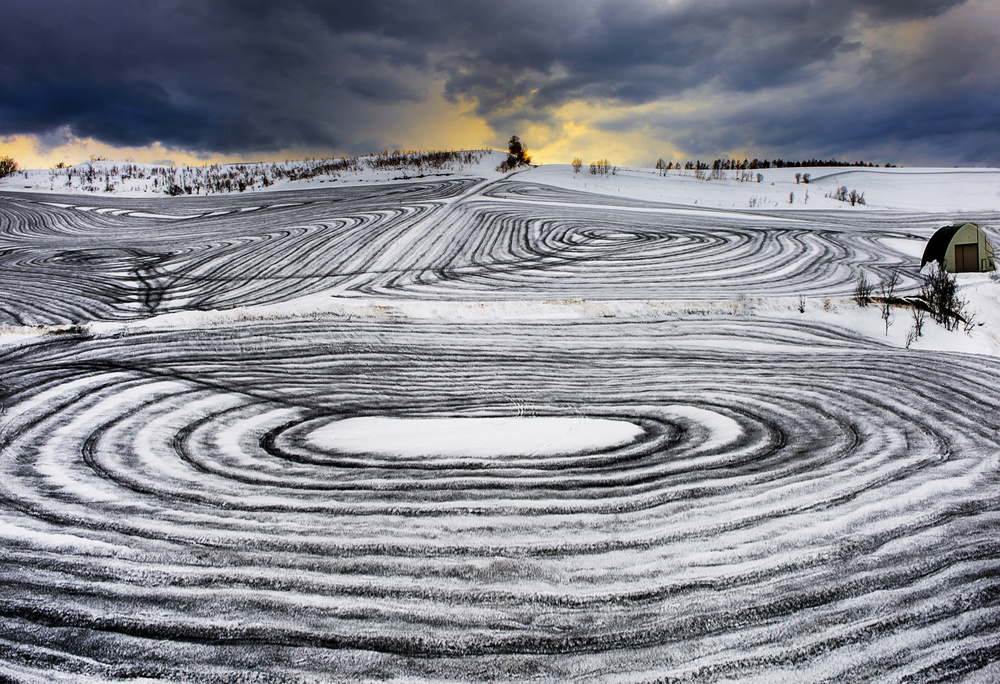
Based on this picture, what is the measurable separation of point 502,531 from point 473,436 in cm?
100

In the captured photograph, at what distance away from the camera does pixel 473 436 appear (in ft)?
10.1

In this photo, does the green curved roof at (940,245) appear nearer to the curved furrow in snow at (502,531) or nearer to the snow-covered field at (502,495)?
the snow-covered field at (502,495)

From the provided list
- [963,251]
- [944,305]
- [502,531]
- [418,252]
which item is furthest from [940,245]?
[502,531]

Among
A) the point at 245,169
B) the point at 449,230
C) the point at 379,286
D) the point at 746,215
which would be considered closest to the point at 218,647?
→ the point at 379,286

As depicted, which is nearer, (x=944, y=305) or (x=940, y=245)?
(x=944, y=305)

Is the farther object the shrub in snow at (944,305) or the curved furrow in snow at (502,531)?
the shrub in snow at (944,305)

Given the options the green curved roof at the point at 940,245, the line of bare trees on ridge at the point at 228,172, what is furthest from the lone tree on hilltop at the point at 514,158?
the green curved roof at the point at 940,245

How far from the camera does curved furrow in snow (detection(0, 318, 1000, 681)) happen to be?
157 cm

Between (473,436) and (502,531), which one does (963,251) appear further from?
(502,531)

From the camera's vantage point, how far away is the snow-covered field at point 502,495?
1589 millimetres

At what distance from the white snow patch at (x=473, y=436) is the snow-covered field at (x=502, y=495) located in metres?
0.02

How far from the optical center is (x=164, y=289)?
9008 millimetres

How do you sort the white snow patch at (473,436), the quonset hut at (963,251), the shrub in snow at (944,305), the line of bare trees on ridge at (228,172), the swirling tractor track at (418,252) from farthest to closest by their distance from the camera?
the line of bare trees on ridge at (228,172) < the quonset hut at (963,251) < the swirling tractor track at (418,252) < the shrub in snow at (944,305) < the white snow patch at (473,436)

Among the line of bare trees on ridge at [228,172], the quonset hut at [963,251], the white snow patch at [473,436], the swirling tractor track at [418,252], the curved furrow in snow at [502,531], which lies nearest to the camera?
the curved furrow in snow at [502,531]
